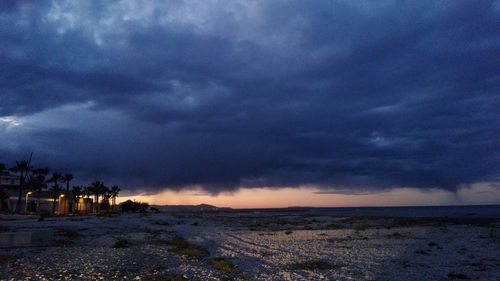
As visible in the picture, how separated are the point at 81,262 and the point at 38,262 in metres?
2.09

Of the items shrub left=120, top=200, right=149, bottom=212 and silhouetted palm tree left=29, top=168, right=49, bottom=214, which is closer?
silhouetted palm tree left=29, top=168, right=49, bottom=214

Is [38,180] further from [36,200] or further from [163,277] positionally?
[163,277]

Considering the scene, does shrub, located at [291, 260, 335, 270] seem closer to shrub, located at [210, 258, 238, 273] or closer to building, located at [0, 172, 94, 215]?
shrub, located at [210, 258, 238, 273]

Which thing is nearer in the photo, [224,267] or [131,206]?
[224,267]

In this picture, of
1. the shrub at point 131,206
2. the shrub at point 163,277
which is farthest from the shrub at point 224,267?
the shrub at point 131,206

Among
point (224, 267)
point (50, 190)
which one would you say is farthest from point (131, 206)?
point (224, 267)

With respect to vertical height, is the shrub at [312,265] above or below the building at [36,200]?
below

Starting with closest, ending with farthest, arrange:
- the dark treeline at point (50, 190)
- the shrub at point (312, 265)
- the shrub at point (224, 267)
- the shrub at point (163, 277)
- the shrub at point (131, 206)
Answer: the shrub at point (163, 277), the shrub at point (224, 267), the shrub at point (312, 265), the dark treeline at point (50, 190), the shrub at point (131, 206)

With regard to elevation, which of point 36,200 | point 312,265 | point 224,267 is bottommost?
point 312,265

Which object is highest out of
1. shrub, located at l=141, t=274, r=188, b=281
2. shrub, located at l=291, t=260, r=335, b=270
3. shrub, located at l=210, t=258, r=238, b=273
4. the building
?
the building

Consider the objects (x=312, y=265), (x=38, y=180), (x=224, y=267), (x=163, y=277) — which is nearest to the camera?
(x=163, y=277)

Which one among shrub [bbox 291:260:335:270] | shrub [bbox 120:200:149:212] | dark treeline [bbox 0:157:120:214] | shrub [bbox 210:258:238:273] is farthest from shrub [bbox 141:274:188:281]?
shrub [bbox 120:200:149:212]

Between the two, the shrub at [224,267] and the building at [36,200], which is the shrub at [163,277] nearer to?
the shrub at [224,267]

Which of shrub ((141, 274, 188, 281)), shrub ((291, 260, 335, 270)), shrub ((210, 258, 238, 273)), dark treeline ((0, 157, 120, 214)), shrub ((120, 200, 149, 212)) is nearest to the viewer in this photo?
shrub ((141, 274, 188, 281))
